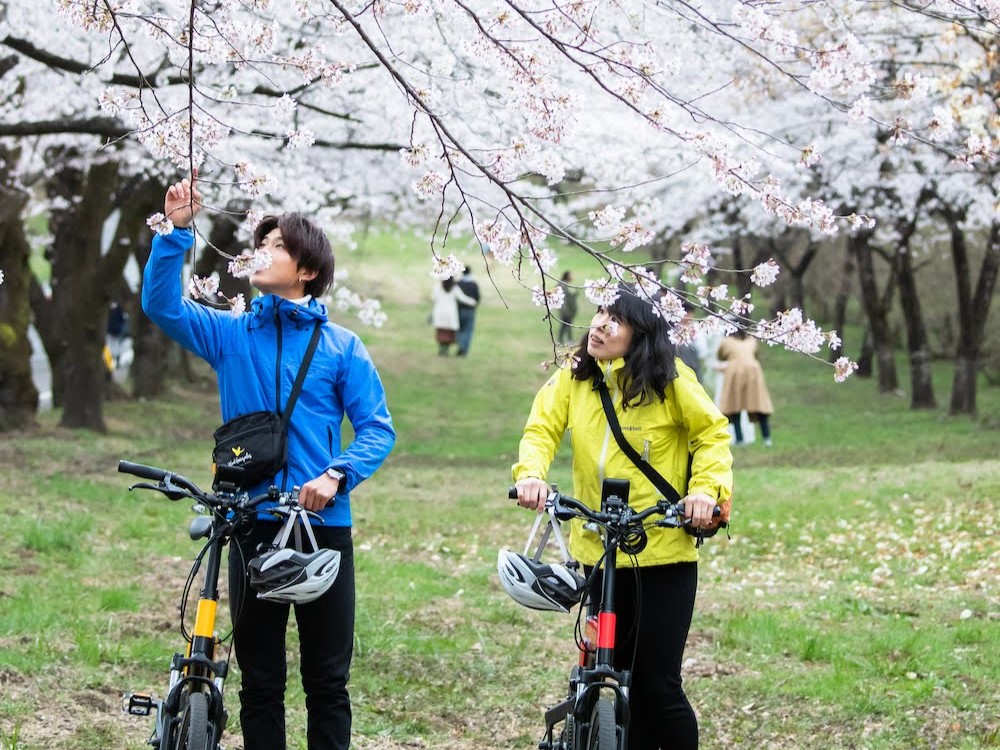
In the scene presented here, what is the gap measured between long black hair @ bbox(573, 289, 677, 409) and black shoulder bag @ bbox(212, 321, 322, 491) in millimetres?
998

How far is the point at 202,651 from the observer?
3805mm

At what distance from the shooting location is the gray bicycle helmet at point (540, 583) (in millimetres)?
3998

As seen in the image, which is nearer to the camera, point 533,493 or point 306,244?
point 533,493

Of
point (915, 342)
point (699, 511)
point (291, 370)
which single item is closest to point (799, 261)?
point (915, 342)

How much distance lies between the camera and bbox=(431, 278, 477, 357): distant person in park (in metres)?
30.9

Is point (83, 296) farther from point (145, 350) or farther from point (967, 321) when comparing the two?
point (967, 321)

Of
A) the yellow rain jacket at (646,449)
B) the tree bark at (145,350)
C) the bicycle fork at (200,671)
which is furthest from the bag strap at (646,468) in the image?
the tree bark at (145,350)

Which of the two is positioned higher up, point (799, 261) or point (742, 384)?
point (799, 261)

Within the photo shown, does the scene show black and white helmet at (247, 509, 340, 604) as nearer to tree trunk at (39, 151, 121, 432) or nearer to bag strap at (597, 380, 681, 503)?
bag strap at (597, 380, 681, 503)

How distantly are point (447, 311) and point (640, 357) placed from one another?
27.6 m

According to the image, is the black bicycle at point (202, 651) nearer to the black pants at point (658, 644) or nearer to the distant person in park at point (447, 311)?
the black pants at point (658, 644)

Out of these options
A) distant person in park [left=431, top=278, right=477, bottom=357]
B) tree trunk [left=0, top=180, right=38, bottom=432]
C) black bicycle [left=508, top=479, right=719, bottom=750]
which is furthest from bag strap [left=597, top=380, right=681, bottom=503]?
distant person in park [left=431, top=278, right=477, bottom=357]

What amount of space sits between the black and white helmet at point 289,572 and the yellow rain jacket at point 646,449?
2.44 feet

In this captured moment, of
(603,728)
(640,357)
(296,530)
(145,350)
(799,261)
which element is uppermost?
(799,261)
